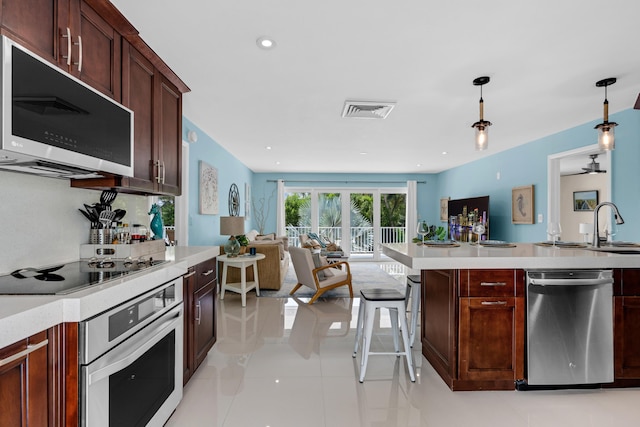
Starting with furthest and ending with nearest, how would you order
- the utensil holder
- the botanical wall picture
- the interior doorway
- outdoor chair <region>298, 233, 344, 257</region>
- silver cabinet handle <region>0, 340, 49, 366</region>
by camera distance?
the botanical wall picture < outdoor chair <region>298, 233, 344, 257</region> < the interior doorway < the utensil holder < silver cabinet handle <region>0, 340, 49, 366</region>

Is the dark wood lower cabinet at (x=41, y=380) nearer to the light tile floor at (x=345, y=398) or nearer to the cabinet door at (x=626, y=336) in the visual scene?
the light tile floor at (x=345, y=398)

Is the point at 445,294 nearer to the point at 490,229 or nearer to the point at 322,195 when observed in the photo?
the point at 490,229

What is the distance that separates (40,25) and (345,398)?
2.51 metres

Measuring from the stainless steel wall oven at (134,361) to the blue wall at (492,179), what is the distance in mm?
2511

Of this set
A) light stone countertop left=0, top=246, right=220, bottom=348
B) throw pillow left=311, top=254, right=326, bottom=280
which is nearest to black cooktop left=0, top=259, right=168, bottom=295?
light stone countertop left=0, top=246, right=220, bottom=348

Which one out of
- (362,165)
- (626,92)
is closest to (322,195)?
(362,165)

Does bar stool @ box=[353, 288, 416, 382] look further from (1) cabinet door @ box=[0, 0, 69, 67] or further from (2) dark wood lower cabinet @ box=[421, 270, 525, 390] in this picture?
(1) cabinet door @ box=[0, 0, 69, 67]

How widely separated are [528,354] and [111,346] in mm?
2439

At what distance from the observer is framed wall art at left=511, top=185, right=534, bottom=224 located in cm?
525

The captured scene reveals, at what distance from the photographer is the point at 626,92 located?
3.21 m

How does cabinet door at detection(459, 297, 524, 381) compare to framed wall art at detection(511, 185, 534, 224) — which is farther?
framed wall art at detection(511, 185, 534, 224)

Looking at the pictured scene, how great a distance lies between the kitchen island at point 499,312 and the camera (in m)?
2.21

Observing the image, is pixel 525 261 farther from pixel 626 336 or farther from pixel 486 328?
pixel 626 336

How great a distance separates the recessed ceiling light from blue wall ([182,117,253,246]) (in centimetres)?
204
